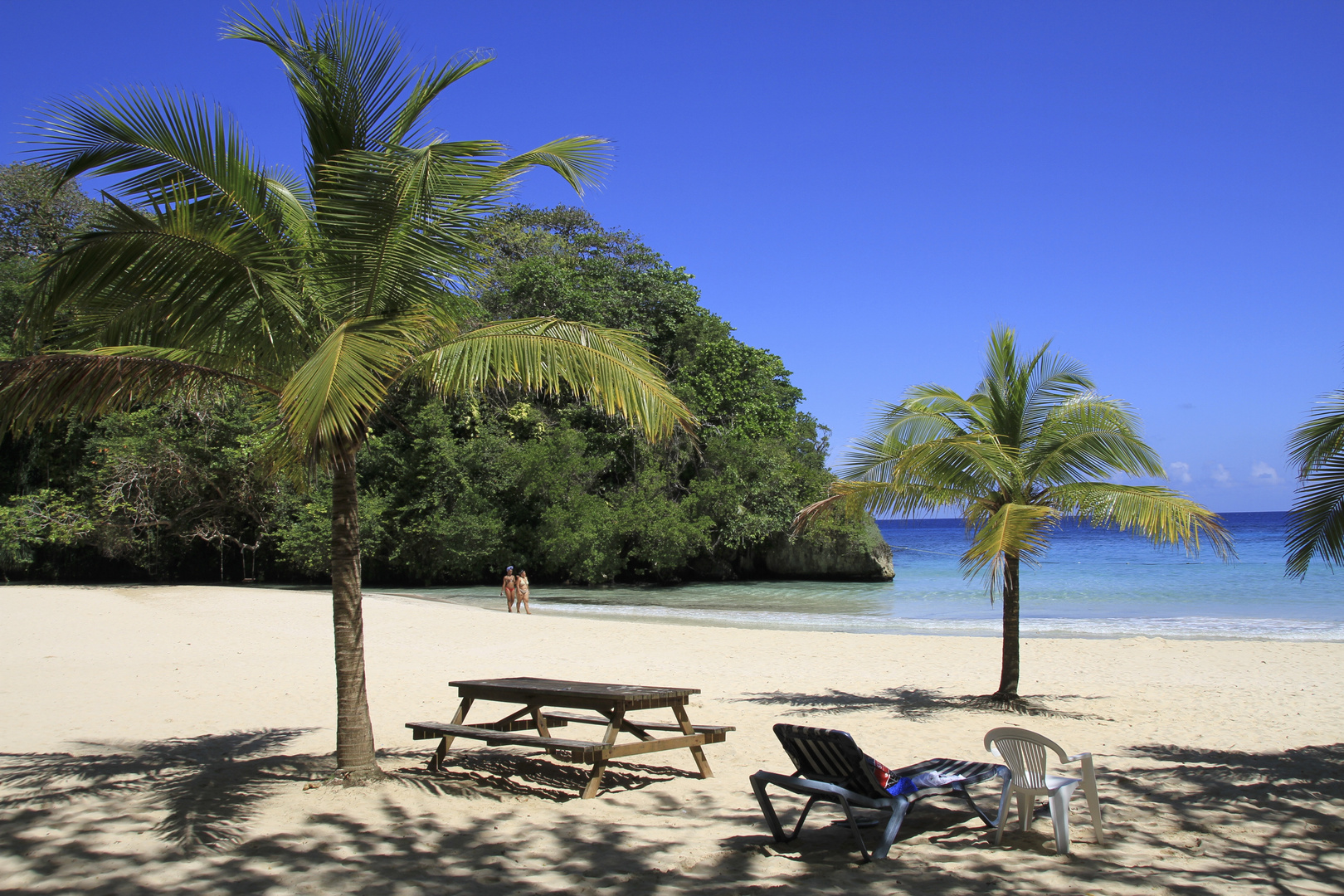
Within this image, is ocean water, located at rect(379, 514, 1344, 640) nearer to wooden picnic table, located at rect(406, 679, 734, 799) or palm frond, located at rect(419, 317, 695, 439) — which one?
wooden picnic table, located at rect(406, 679, 734, 799)

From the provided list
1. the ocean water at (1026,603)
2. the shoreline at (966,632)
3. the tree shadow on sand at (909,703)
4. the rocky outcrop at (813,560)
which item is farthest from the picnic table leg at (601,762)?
the rocky outcrop at (813,560)

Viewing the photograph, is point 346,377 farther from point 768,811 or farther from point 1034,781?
point 1034,781

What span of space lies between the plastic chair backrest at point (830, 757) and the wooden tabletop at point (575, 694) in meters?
1.06

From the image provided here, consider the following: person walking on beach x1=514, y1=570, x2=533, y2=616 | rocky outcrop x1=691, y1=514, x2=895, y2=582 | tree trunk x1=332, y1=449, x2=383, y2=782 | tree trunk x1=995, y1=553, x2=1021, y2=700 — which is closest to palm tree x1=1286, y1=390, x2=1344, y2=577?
tree trunk x1=995, y1=553, x2=1021, y2=700

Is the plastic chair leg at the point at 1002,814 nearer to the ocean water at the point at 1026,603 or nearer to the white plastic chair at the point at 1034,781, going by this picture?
the white plastic chair at the point at 1034,781

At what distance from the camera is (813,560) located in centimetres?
3866

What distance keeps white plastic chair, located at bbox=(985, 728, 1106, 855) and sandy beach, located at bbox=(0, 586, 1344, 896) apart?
0.55 ft

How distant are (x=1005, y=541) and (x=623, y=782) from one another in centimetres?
405

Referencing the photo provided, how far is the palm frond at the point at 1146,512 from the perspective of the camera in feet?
28.0

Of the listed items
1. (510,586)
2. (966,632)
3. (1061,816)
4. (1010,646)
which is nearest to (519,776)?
(1061,816)

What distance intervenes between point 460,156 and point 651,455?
29.0 metres

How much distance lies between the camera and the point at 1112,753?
7.76m

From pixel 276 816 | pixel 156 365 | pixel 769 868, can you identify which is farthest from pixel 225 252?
pixel 769 868

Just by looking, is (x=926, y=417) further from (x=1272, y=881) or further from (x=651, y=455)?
(x=651, y=455)
